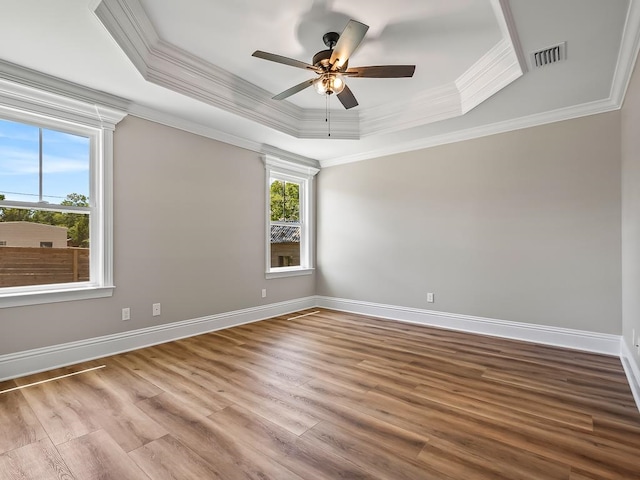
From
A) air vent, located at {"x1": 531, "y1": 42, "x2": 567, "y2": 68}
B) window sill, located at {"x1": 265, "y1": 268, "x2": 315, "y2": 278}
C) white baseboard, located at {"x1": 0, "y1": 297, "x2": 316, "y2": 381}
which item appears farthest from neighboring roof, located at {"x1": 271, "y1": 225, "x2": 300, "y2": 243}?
air vent, located at {"x1": 531, "y1": 42, "x2": 567, "y2": 68}

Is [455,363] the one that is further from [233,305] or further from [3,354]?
[3,354]

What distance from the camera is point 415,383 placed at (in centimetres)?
258

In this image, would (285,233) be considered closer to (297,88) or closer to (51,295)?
(297,88)

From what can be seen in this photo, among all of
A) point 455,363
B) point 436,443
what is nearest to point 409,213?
point 455,363

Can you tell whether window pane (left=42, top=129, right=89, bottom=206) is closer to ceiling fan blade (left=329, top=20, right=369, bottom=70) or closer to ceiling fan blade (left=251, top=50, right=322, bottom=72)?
ceiling fan blade (left=251, top=50, right=322, bottom=72)

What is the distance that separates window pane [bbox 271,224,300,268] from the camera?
5066mm

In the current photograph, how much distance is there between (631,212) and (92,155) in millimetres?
4806

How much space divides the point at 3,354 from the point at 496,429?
3.66 m

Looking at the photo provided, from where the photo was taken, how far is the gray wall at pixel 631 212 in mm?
2393

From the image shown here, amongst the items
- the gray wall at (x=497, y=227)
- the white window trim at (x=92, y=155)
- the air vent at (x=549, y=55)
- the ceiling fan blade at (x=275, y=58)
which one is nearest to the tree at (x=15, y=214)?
the white window trim at (x=92, y=155)

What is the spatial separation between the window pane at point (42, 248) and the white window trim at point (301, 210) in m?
2.24

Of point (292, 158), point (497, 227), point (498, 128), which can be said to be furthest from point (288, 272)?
point (498, 128)

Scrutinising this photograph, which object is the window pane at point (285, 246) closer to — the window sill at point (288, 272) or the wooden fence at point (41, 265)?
the window sill at point (288, 272)

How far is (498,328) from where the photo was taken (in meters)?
3.84
